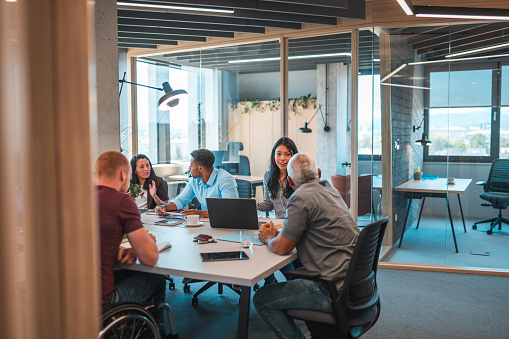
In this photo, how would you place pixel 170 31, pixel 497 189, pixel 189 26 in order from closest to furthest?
1. pixel 497 189
2. pixel 189 26
3. pixel 170 31

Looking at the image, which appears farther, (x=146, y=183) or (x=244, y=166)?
(x=244, y=166)

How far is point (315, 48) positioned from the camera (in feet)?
19.4

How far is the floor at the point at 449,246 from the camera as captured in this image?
5.10 metres

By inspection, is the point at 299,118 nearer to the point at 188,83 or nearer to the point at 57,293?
the point at 188,83

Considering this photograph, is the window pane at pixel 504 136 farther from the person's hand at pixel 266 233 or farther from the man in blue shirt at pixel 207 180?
the person's hand at pixel 266 233

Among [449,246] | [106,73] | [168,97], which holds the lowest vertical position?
[449,246]

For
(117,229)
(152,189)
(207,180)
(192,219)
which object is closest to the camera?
(117,229)

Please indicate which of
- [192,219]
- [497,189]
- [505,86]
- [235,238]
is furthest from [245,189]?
[505,86]

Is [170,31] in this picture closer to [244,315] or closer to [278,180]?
[278,180]

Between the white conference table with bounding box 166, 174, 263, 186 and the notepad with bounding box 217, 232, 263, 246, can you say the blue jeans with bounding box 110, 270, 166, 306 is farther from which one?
the white conference table with bounding box 166, 174, 263, 186

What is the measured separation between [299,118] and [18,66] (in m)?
5.40

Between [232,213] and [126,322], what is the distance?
143cm

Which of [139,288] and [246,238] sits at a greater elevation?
[246,238]

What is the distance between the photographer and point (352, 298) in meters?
2.52
